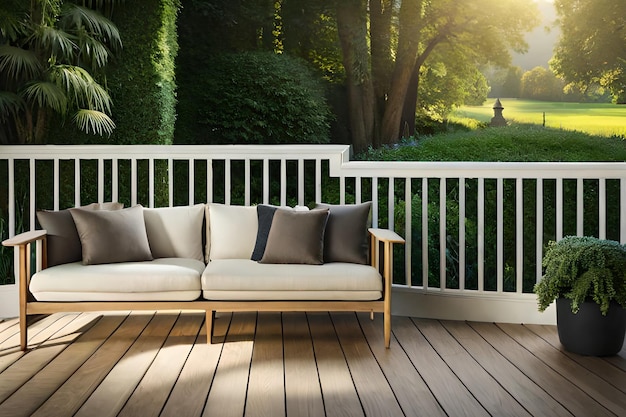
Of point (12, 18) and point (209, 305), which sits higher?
point (12, 18)

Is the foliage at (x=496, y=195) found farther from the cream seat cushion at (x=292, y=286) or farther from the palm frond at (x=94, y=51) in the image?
the palm frond at (x=94, y=51)

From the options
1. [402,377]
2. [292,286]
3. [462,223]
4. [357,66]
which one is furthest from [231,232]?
[357,66]

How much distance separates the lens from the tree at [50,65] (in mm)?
5480

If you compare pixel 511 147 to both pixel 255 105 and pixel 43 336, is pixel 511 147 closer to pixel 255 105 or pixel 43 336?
pixel 255 105

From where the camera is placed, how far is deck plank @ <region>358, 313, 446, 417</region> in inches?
125

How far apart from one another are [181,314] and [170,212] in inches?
28.1

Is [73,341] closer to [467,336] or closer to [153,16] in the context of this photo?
[467,336]

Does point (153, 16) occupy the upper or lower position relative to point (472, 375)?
upper

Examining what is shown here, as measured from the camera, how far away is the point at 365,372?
12.2 ft

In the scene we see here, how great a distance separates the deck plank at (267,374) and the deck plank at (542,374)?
1.21 metres

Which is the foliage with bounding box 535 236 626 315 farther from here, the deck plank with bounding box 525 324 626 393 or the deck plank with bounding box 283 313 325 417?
the deck plank with bounding box 283 313 325 417

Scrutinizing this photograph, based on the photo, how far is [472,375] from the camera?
368cm

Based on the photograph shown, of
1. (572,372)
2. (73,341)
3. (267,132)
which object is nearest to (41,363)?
(73,341)

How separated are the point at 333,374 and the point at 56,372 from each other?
1354 millimetres
